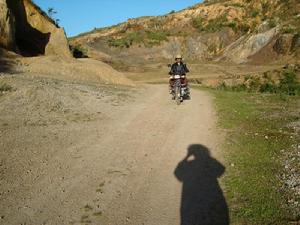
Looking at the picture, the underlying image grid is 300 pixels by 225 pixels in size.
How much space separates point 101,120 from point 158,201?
7.20 meters

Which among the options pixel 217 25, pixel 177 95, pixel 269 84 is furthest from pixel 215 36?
pixel 177 95

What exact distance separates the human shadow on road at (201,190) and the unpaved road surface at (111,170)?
0.05ft

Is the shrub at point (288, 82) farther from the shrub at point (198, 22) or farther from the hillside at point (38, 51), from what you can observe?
the shrub at point (198, 22)

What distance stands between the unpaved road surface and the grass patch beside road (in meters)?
0.37

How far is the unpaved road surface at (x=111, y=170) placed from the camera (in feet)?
22.5

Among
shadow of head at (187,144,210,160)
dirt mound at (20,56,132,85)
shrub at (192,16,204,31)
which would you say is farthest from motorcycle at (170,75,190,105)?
shrub at (192,16,204,31)

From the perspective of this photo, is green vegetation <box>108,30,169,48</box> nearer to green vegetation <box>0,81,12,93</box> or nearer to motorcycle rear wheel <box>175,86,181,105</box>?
motorcycle rear wheel <box>175,86,181,105</box>

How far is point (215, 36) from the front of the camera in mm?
71000

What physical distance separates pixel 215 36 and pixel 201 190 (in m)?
65.7

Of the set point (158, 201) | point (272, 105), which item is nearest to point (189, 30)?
point (272, 105)

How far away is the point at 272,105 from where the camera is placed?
707 inches

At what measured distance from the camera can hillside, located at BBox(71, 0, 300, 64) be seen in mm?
56188

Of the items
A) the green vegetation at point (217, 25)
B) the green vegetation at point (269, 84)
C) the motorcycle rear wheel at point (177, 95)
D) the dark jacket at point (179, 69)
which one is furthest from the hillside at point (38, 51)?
the green vegetation at point (217, 25)

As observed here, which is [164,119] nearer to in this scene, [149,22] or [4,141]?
[4,141]
